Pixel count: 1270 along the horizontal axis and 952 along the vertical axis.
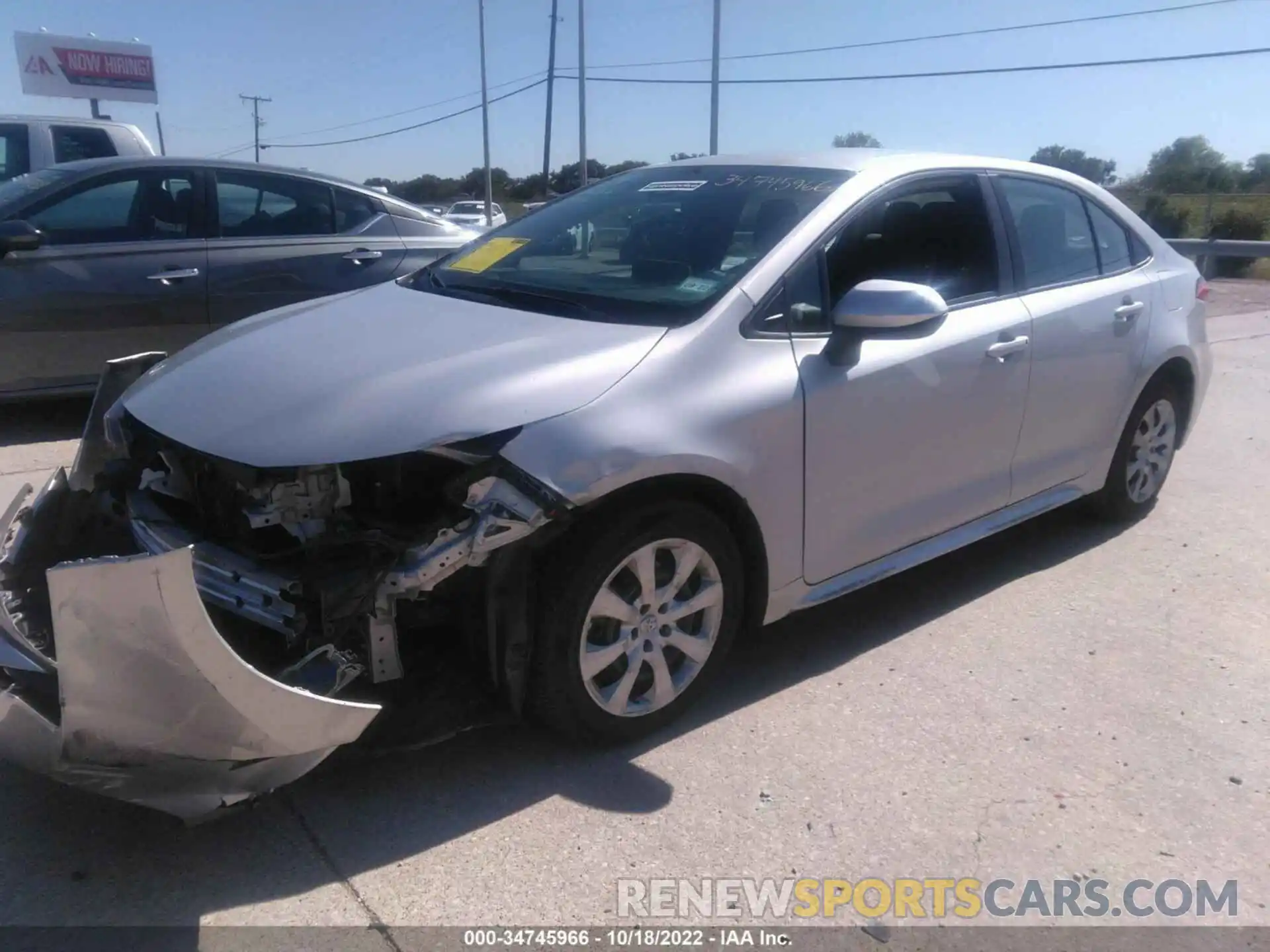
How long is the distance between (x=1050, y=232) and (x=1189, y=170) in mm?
42086

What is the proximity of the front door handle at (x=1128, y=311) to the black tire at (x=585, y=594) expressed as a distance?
2.29m

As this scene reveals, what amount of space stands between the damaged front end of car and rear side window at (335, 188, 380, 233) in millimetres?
3711

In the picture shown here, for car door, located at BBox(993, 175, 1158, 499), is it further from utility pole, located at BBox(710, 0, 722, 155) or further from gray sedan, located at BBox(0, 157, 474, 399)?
utility pole, located at BBox(710, 0, 722, 155)

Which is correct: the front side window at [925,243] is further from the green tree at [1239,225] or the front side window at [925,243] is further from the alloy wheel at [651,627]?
the green tree at [1239,225]

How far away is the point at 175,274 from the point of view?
6.10 meters

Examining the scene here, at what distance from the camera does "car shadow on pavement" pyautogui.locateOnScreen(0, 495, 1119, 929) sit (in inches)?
94.3

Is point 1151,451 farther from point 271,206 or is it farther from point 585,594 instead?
point 271,206

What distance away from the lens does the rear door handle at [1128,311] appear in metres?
4.35

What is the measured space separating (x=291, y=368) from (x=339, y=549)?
23.1 inches

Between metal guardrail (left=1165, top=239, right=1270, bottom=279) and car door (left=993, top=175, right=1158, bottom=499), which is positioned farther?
metal guardrail (left=1165, top=239, right=1270, bottom=279)

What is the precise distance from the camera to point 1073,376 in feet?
13.6

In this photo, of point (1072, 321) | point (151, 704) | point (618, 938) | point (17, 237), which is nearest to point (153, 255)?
point (17, 237)

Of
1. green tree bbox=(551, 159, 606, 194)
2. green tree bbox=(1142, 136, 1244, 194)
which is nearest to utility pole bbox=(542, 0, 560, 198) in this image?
green tree bbox=(551, 159, 606, 194)

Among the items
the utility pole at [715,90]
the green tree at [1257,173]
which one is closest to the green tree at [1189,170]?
the green tree at [1257,173]
